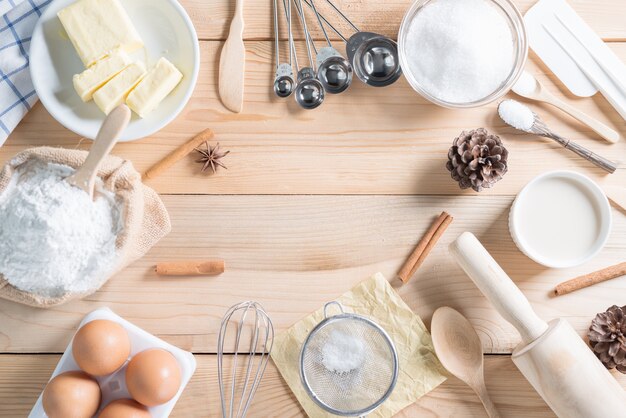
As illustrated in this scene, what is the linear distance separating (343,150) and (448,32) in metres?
0.24

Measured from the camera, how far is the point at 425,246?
995mm

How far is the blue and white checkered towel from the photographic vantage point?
96 centimetres

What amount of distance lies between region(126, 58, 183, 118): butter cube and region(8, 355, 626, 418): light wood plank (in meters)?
0.40

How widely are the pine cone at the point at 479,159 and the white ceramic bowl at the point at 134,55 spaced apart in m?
0.42

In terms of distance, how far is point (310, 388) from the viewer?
96 centimetres

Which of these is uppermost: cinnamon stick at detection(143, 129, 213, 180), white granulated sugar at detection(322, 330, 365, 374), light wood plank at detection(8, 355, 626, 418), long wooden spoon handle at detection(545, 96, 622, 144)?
long wooden spoon handle at detection(545, 96, 622, 144)

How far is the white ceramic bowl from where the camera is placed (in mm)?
948

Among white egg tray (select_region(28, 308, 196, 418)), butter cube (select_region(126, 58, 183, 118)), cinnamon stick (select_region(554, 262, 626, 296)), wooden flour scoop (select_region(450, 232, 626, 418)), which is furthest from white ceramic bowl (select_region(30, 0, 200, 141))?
cinnamon stick (select_region(554, 262, 626, 296))

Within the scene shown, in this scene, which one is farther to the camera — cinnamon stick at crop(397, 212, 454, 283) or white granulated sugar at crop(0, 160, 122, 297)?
cinnamon stick at crop(397, 212, 454, 283)

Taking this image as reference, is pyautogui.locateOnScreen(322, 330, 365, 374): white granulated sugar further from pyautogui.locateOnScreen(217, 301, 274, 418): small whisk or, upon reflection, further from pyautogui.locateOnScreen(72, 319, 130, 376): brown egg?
pyautogui.locateOnScreen(72, 319, 130, 376): brown egg

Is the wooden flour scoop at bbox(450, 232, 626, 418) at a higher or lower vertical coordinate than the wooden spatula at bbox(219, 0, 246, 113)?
lower

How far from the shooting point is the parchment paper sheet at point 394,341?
977 millimetres

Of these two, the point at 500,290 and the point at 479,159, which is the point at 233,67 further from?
the point at 500,290

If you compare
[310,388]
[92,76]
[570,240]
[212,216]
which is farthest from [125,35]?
[570,240]
